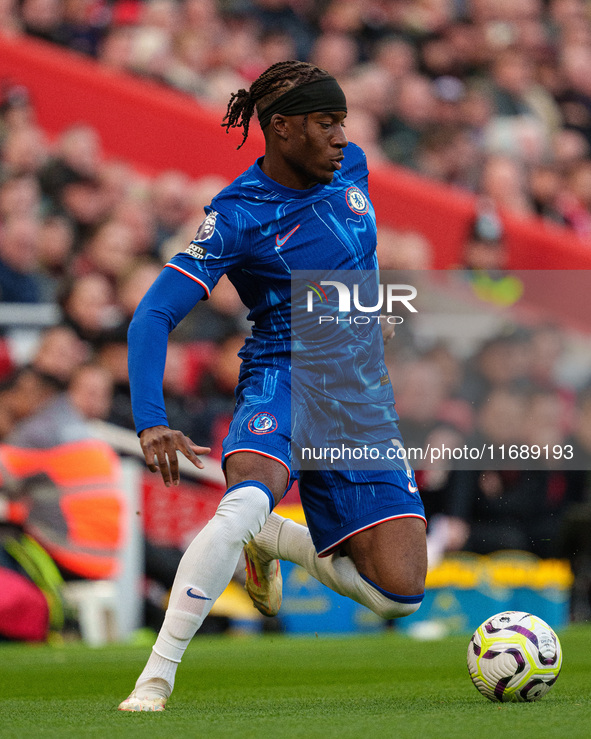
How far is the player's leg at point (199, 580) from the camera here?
351 centimetres

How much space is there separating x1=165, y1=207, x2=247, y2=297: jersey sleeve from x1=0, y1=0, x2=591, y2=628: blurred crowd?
3667mm

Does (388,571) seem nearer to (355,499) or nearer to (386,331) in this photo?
(355,499)

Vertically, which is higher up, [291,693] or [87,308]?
[87,308]

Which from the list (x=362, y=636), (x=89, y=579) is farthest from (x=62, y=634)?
(x=362, y=636)

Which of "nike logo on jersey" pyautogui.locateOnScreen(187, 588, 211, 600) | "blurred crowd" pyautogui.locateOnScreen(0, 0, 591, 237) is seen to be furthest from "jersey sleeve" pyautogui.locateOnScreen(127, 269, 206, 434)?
"blurred crowd" pyautogui.locateOnScreen(0, 0, 591, 237)

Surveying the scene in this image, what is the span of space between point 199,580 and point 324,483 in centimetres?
65

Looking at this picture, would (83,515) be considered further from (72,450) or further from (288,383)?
(288,383)

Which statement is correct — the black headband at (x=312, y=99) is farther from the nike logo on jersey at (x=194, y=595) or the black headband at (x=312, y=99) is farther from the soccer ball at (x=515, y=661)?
the soccer ball at (x=515, y=661)

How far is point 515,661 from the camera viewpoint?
12.0ft

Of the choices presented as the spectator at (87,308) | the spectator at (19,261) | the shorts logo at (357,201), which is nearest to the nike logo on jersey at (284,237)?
the shorts logo at (357,201)

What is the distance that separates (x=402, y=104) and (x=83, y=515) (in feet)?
16.2

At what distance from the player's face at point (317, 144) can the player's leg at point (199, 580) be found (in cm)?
111

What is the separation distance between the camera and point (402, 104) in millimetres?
10141

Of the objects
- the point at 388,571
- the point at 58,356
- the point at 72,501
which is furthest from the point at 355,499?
the point at 58,356
